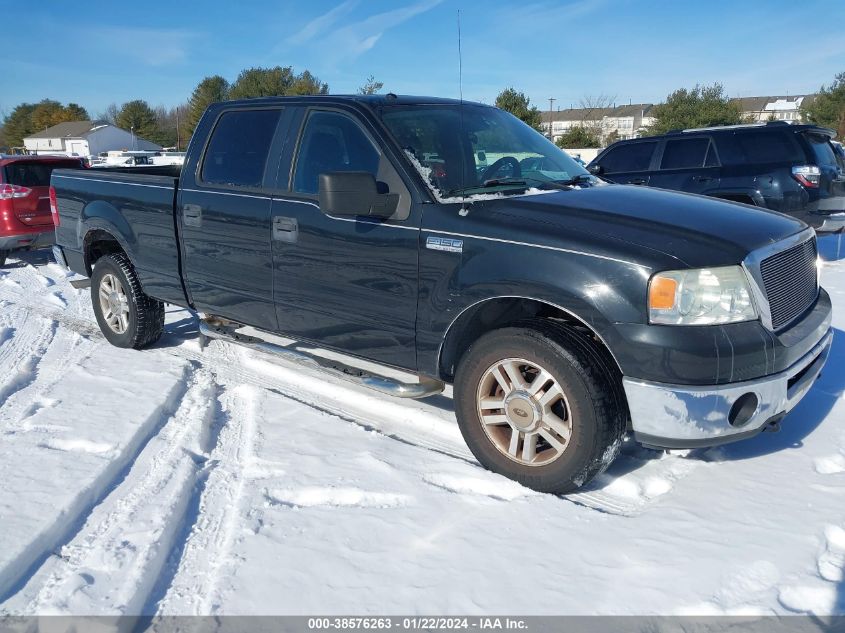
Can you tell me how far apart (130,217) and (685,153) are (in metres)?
7.26

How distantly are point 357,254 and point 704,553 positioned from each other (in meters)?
2.24

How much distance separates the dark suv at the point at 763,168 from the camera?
8.56 m

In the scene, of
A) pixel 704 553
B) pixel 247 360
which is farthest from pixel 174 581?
pixel 247 360

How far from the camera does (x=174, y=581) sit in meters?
2.67

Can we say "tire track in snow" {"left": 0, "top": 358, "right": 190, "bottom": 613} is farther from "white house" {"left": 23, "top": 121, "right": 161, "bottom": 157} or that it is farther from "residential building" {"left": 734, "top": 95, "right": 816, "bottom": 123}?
"white house" {"left": 23, "top": 121, "right": 161, "bottom": 157}

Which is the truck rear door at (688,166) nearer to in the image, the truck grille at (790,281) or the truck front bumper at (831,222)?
the truck front bumper at (831,222)

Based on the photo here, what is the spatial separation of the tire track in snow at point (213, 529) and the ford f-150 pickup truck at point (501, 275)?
0.76 m

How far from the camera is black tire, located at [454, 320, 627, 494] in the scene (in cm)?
307

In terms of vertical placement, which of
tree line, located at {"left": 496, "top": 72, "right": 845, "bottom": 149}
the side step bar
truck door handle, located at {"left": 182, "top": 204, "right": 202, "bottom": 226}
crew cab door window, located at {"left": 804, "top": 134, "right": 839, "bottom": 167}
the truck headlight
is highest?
tree line, located at {"left": 496, "top": 72, "right": 845, "bottom": 149}

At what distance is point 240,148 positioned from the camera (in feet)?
15.1

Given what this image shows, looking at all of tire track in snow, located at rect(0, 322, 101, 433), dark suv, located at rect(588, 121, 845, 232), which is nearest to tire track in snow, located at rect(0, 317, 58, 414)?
tire track in snow, located at rect(0, 322, 101, 433)

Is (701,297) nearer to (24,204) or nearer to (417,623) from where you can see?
(417,623)

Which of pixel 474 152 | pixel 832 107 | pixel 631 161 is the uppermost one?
pixel 832 107

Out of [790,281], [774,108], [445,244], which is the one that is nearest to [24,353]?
[445,244]
